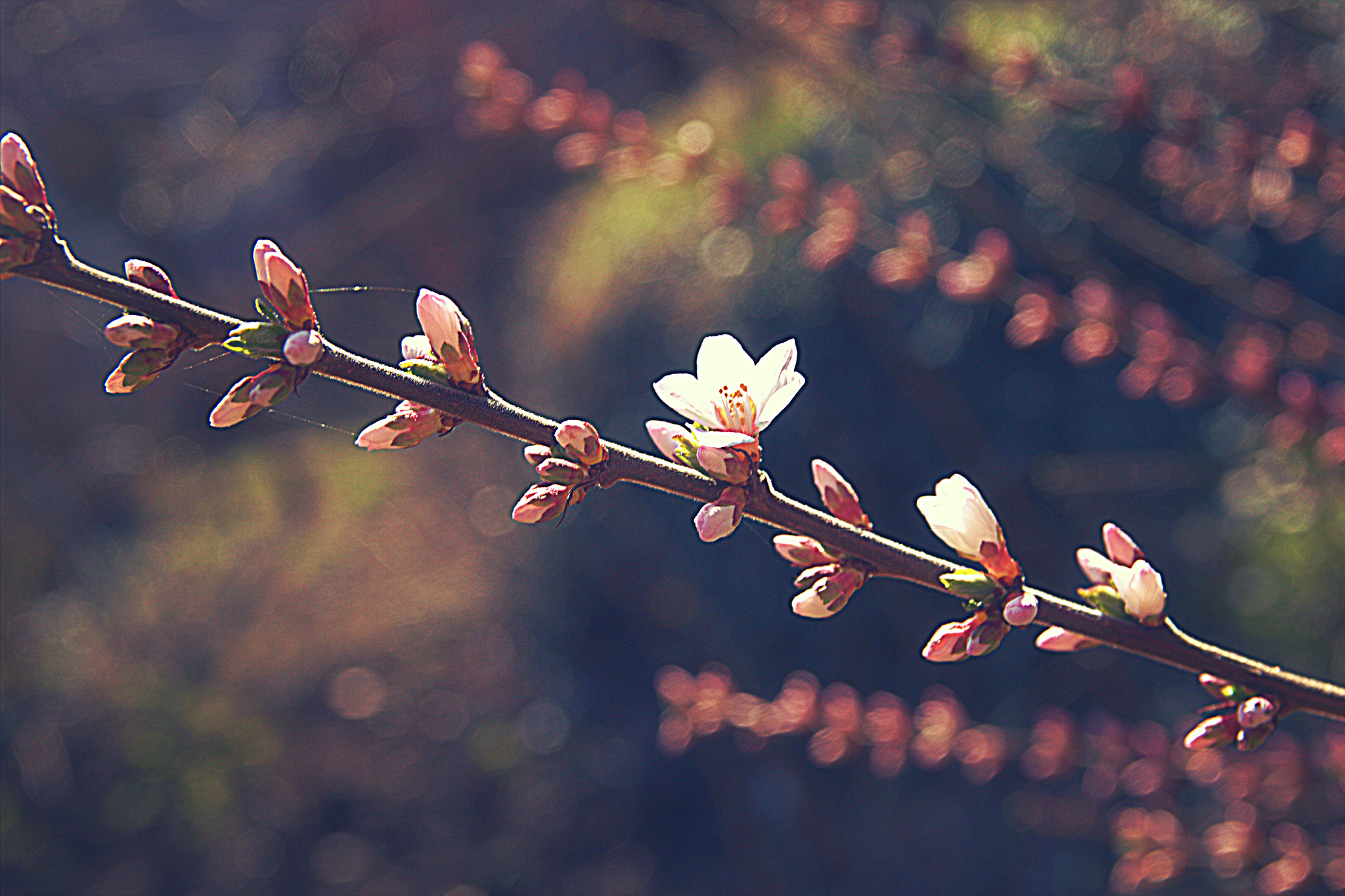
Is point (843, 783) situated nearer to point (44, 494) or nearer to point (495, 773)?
point (495, 773)

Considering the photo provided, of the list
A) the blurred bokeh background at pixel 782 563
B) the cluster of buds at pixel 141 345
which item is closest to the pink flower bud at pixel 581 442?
the cluster of buds at pixel 141 345

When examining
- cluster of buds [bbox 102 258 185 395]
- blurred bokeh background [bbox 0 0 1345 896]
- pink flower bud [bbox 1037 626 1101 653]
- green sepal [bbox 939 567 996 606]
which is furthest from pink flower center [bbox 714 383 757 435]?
blurred bokeh background [bbox 0 0 1345 896]

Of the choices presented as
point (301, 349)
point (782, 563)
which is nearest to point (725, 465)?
point (301, 349)

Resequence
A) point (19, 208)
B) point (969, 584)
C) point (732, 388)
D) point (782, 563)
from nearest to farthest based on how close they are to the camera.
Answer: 1. point (19, 208)
2. point (969, 584)
3. point (732, 388)
4. point (782, 563)

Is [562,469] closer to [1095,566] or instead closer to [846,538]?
[846,538]

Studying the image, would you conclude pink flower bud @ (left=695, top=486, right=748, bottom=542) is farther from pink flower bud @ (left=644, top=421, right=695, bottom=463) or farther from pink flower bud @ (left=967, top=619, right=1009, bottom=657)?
pink flower bud @ (left=967, top=619, right=1009, bottom=657)
